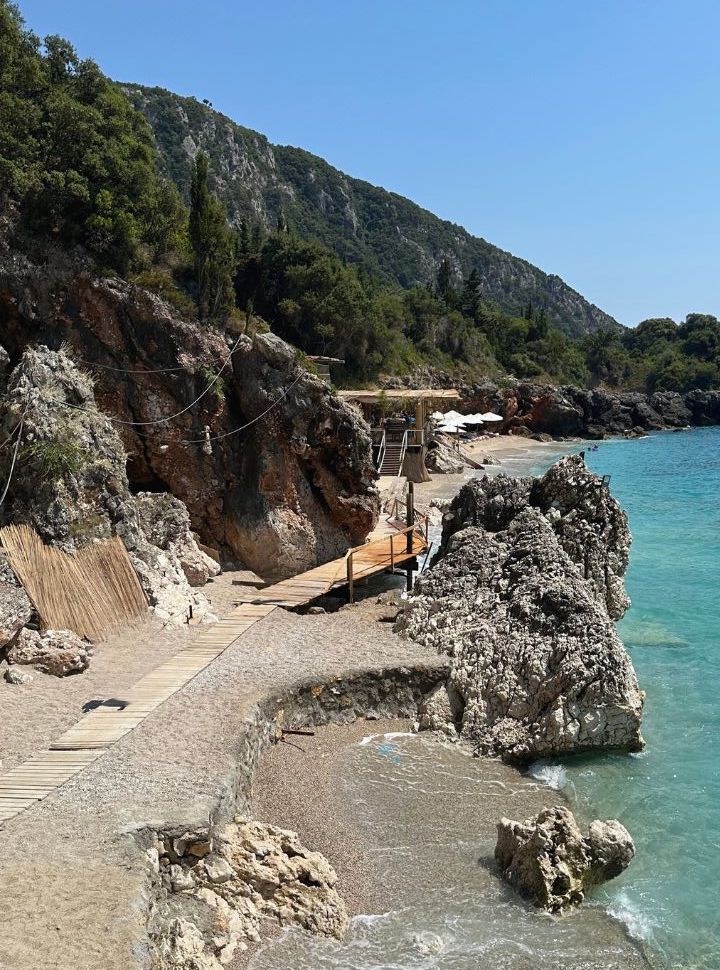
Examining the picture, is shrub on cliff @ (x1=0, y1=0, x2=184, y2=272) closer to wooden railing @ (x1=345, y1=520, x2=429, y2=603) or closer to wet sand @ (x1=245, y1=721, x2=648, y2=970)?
wooden railing @ (x1=345, y1=520, x2=429, y2=603)

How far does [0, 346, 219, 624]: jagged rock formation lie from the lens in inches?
609

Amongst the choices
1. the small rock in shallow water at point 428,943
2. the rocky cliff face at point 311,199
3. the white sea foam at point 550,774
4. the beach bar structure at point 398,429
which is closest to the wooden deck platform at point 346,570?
the white sea foam at point 550,774

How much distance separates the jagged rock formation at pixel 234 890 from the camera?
769 centimetres

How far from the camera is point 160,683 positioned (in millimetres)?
12570

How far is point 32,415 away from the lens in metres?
16.0

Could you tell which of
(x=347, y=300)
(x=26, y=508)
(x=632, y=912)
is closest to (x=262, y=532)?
(x=26, y=508)

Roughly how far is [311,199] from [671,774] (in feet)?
521

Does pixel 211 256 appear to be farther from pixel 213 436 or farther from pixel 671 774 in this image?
pixel 671 774

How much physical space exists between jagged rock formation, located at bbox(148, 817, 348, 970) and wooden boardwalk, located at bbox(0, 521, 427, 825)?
79.4 inches

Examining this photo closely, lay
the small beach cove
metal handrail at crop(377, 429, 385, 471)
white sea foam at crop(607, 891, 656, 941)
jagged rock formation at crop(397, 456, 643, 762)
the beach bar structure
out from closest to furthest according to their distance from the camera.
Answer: the small beach cove
white sea foam at crop(607, 891, 656, 941)
jagged rock formation at crop(397, 456, 643, 762)
metal handrail at crop(377, 429, 385, 471)
the beach bar structure

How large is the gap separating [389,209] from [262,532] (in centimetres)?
16940

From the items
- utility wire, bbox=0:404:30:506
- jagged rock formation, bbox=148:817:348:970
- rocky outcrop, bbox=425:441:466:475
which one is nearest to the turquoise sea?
jagged rock formation, bbox=148:817:348:970

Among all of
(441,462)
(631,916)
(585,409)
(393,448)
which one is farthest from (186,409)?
(585,409)

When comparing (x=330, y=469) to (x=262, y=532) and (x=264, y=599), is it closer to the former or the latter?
(x=262, y=532)
